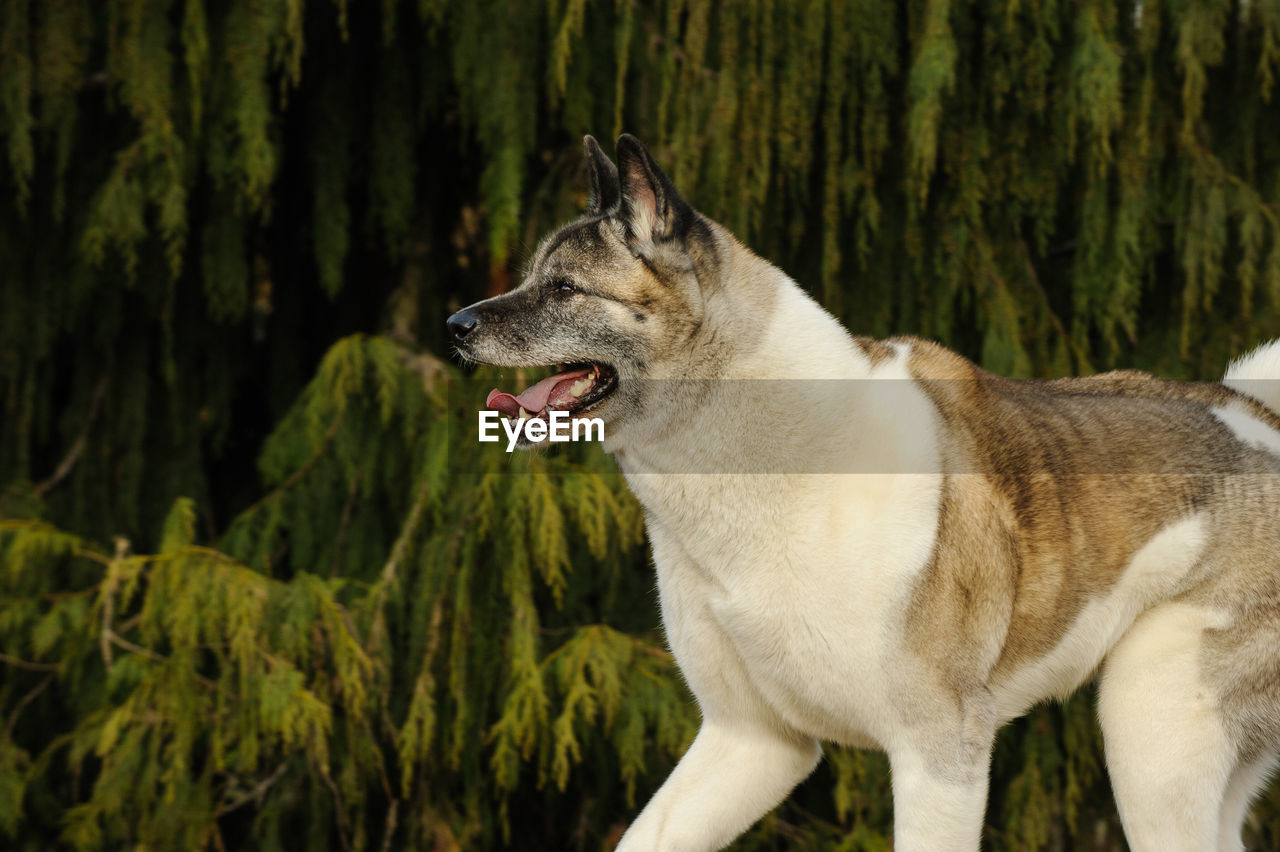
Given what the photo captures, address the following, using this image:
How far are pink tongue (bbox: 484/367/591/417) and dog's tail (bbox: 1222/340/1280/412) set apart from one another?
159cm

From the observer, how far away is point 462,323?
275 cm

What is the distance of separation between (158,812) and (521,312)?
2299 mm

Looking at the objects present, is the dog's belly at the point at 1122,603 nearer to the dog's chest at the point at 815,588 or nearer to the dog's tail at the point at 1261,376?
the dog's chest at the point at 815,588

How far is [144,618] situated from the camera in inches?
162

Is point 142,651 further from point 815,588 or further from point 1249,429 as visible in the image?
point 1249,429

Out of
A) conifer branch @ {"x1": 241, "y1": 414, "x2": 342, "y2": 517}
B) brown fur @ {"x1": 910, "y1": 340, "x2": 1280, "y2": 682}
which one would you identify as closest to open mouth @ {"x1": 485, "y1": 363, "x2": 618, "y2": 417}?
brown fur @ {"x1": 910, "y1": 340, "x2": 1280, "y2": 682}

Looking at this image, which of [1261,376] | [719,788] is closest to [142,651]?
[719,788]

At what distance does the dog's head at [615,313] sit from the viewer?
8.95ft

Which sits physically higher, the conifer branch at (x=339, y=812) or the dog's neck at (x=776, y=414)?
the dog's neck at (x=776, y=414)

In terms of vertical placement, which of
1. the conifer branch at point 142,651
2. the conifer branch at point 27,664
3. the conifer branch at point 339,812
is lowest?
the conifer branch at point 339,812

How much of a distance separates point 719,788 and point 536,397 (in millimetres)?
873

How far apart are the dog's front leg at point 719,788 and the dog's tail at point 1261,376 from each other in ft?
4.45

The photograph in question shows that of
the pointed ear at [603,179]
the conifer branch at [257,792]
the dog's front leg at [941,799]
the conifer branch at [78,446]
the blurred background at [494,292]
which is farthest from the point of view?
the conifer branch at [78,446]

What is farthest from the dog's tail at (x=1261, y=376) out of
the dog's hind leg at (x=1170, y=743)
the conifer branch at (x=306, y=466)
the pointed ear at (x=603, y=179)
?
the conifer branch at (x=306, y=466)
